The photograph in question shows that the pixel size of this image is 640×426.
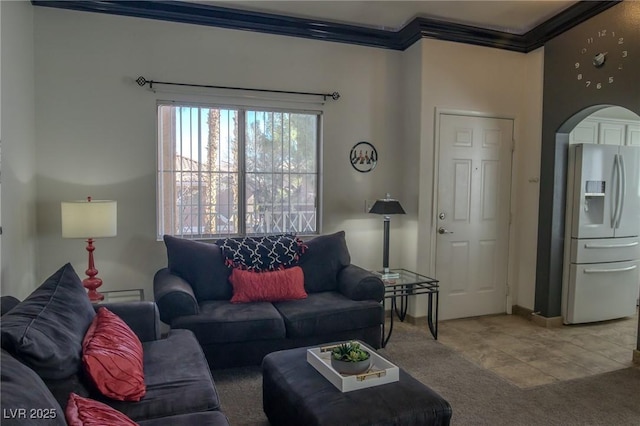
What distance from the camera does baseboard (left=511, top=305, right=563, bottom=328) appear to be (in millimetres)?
4082

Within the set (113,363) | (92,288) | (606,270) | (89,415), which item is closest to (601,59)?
(606,270)

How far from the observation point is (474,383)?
288 centimetres

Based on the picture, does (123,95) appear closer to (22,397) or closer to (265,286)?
(265,286)

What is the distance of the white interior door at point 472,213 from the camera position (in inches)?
165

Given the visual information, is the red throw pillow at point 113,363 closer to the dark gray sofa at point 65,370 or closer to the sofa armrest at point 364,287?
the dark gray sofa at point 65,370

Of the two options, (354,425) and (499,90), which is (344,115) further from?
(354,425)

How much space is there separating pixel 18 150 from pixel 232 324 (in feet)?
6.10

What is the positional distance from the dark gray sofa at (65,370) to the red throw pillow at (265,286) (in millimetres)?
910

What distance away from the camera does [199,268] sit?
332 cm

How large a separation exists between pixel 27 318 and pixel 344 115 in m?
3.19

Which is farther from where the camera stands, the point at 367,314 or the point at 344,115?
the point at 344,115

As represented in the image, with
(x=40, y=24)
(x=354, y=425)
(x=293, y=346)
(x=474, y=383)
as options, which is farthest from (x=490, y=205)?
(x=40, y=24)

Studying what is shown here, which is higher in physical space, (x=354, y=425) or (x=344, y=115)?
(x=344, y=115)

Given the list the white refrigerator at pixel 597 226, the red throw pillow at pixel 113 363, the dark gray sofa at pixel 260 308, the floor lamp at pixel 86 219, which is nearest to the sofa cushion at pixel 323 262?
the dark gray sofa at pixel 260 308
